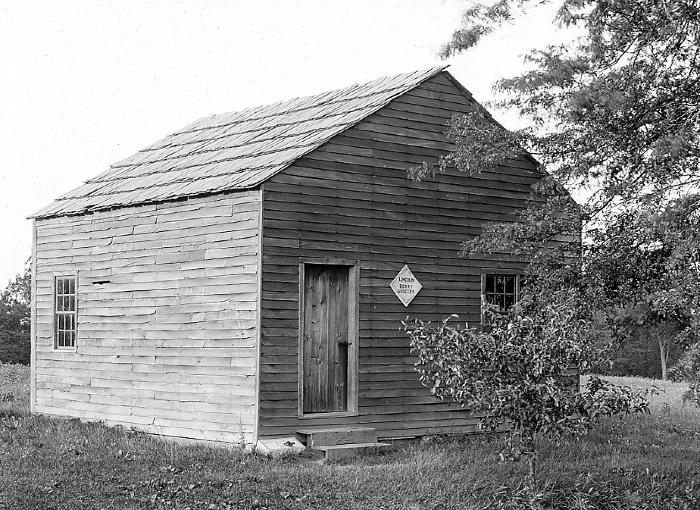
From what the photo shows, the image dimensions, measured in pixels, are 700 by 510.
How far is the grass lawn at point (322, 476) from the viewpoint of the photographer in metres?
12.7

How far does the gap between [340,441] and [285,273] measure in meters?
2.64

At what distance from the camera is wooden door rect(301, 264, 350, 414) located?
16.3 metres

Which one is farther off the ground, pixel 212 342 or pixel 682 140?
pixel 682 140

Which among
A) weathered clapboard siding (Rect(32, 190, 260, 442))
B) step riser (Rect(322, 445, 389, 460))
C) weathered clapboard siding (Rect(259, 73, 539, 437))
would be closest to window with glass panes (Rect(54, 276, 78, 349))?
weathered clapboard siding (Rect(32, 190, 260, 442))

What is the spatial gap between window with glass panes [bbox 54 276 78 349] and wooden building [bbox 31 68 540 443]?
45mm

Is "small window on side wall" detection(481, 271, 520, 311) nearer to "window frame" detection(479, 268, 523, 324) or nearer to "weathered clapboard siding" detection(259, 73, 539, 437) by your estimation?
"window frame" detection(479, 268, 523, 324)

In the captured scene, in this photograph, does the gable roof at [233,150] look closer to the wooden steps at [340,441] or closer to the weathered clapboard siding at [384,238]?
the weathered clapboard siding at [384,238]

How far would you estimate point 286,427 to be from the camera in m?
15.6

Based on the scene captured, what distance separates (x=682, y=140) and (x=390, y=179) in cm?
483

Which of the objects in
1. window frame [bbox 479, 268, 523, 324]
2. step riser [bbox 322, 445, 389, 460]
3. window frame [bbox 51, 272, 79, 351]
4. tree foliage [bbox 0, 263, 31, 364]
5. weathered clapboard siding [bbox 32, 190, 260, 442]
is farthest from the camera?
tree foliage [bbox 0, 263, 31, 364]

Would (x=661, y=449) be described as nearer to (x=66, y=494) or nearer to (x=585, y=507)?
(x=585, y=507)

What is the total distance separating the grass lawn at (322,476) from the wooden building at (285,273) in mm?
977

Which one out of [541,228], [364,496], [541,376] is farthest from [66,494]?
[541,228]

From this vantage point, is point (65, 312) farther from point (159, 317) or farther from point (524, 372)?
point (524, 372)
